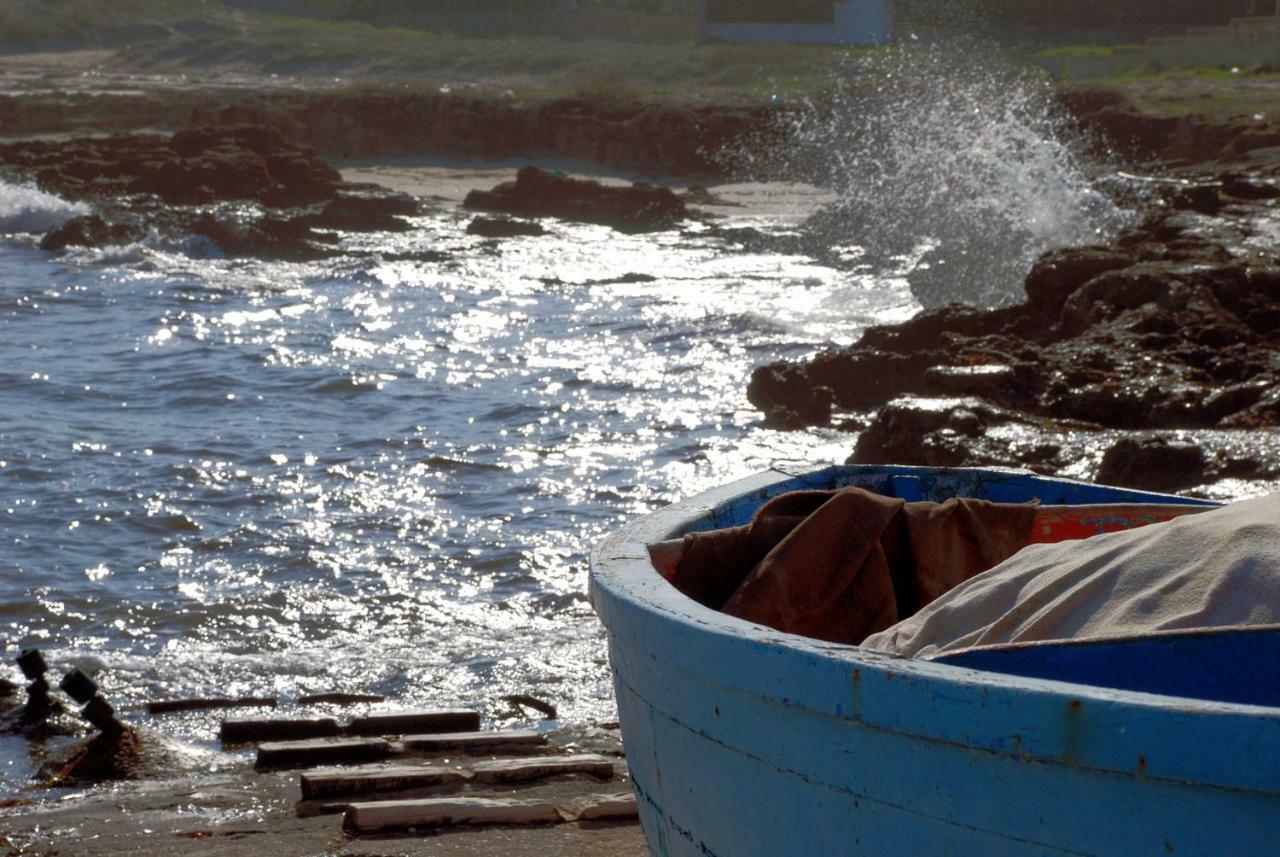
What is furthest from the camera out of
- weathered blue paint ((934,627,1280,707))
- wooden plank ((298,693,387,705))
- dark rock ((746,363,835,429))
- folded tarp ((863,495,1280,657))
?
dark rock ((746,363,835,429))

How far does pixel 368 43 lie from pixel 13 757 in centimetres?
4016

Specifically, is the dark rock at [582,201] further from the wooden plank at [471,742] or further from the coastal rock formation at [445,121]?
the wooden plank at [471,742]

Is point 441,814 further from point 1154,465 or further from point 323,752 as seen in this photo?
point 1154,465

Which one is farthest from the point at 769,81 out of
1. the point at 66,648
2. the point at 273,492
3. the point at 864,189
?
the point at 66,648

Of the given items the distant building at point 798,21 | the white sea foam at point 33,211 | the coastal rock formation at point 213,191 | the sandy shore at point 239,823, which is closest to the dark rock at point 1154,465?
Result: the sandy shore at point 239,823

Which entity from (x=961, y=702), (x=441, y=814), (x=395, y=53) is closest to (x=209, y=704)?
(x=441, y=814)

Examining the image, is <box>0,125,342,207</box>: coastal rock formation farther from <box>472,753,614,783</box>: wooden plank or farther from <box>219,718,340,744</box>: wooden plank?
<box>472,753,614,783</box>: wooden plank

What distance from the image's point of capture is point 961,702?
1.87m

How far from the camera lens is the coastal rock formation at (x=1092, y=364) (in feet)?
25.2

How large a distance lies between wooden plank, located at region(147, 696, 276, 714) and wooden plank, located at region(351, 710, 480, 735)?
34.1 inches

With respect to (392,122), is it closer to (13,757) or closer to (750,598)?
(13,757)

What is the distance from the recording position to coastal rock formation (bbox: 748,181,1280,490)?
25.2 ft

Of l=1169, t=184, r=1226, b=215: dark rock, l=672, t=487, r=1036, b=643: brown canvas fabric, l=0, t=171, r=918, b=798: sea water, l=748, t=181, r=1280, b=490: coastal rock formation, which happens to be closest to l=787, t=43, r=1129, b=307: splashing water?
l=1169, t=184, r=1226, b=215: dark rock

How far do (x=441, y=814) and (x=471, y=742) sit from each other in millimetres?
895
